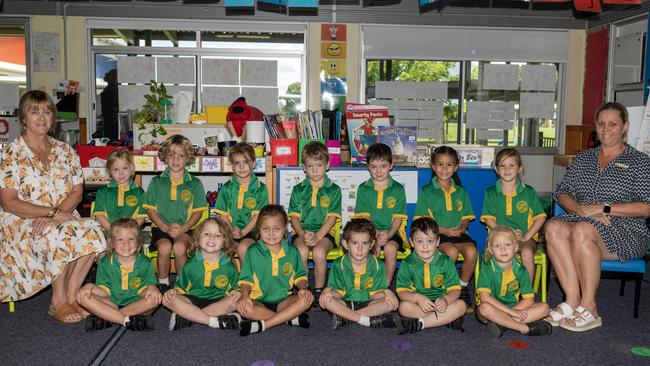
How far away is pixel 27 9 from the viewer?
6.88 metres

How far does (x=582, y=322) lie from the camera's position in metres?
3.06

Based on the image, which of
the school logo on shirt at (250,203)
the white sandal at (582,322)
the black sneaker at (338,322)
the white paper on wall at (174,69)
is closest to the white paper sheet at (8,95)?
the white paper on wall at (174,69)

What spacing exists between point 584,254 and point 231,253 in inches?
76.2

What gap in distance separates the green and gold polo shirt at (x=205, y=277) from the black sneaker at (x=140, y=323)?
0.22 metres

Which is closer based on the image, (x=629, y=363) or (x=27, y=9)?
(x=629, y=363)

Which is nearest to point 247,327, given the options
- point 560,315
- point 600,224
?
point 560,315

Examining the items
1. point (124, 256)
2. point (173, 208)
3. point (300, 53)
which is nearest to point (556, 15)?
point (300, 53)

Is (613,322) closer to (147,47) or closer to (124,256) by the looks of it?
(124,256)

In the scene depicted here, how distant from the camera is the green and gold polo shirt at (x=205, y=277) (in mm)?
3104

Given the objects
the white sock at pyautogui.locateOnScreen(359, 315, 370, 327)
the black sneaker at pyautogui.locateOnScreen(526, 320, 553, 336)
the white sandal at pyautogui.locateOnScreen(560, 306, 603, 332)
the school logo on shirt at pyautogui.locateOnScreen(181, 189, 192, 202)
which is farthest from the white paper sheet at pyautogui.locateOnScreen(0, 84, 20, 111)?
the white sandal at pyautogui.locateOnScreen(560, 306, 603, 332)

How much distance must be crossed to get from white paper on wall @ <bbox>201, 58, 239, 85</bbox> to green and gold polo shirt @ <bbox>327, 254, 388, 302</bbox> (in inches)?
182

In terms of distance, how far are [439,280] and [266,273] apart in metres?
0.94

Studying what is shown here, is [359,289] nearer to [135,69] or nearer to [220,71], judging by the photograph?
[220,71]

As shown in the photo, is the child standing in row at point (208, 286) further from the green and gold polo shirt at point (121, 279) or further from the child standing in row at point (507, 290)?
the child standing in row at point (507, 290)
